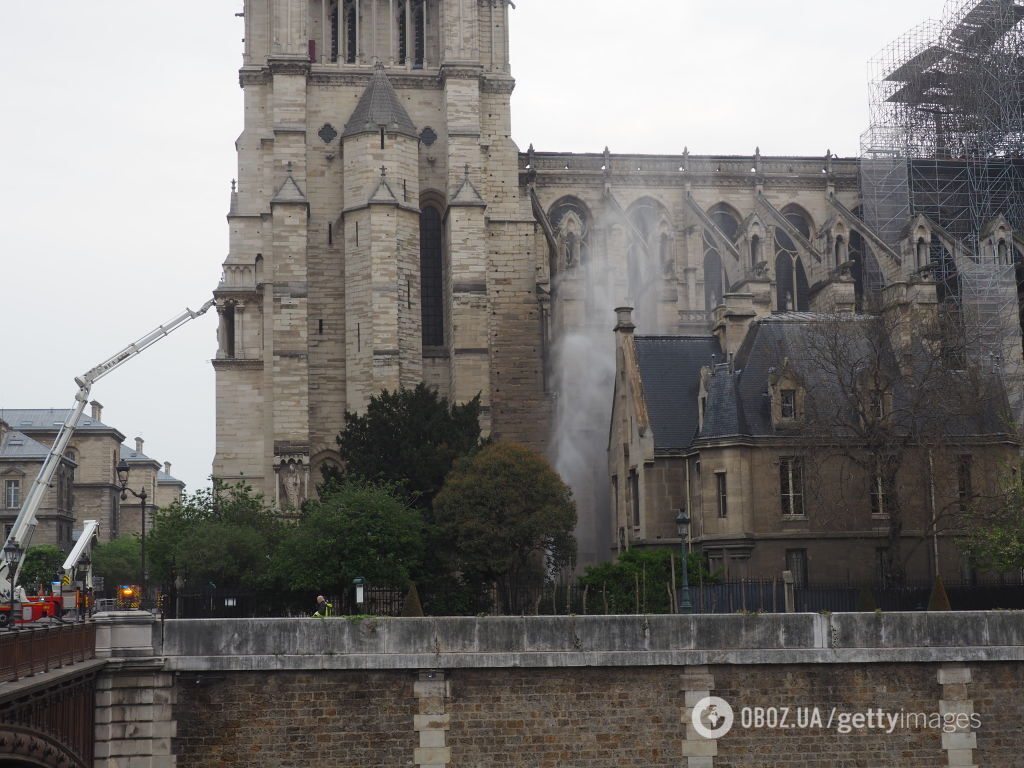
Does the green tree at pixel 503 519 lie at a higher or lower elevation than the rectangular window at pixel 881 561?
higher

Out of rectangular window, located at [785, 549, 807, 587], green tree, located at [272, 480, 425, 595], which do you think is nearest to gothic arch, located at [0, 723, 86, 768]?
green tree, located at [272, 480, 425, 595]

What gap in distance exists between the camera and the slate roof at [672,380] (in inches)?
1601

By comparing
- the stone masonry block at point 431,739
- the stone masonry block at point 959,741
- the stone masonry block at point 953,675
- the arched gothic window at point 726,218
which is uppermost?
the arched gothic window at point 726,218

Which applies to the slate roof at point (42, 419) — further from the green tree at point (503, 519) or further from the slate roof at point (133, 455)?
the green tree at point (503, 519)

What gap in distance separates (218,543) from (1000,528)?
21.9m

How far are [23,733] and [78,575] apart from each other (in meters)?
63.3

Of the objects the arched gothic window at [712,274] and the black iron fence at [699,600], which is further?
the arched gothic window at [712,274]

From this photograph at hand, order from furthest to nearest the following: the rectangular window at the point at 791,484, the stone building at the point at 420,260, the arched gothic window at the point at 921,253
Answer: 1. the arched gothic window at the point at 921,253
2. the stone building at the point at 420,260
3. the rectangular window at the point at 791,484

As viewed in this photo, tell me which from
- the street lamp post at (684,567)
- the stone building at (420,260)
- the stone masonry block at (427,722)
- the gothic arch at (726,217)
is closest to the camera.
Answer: the stone masonry block at (427,722)

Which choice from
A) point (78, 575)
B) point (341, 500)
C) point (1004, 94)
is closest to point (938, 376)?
point (341, 500)

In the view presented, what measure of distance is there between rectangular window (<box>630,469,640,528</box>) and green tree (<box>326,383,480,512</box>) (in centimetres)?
535

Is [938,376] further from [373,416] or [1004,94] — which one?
[1004,94]

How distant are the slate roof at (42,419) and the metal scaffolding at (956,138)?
2512 inches

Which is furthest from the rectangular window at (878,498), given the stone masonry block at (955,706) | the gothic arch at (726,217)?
the gothic arch at (726,217)
